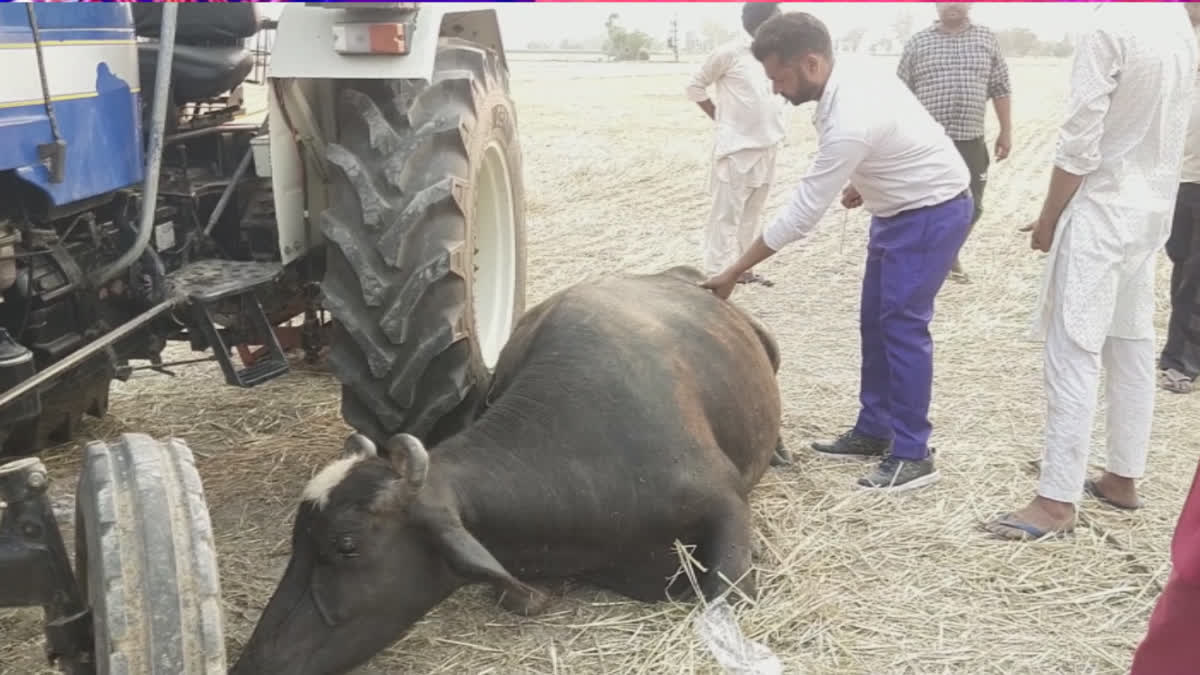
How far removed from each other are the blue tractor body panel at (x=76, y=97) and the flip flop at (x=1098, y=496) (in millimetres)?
3867

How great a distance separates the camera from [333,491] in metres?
3.09

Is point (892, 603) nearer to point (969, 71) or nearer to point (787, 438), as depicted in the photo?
point (787, 438)

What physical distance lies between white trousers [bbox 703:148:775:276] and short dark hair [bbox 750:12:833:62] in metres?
3.46

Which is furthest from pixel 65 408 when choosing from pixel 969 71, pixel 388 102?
pixel 969 71

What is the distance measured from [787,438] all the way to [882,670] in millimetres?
1987

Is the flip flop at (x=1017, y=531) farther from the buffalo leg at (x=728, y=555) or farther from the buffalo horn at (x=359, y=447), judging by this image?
the buffalo horn at (x=359, y=447)

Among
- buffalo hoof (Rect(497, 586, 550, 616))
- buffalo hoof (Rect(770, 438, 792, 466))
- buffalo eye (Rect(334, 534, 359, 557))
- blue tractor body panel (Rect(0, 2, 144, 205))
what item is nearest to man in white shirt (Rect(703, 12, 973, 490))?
buffalo hoof (Rect(770, 438, 792, 466))

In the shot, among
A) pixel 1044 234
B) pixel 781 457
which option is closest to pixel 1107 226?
pixel 1044 234

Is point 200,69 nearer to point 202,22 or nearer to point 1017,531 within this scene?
point 202,22

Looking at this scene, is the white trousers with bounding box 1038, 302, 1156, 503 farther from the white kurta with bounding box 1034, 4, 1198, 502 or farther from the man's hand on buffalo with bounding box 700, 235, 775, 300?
the man's hand on buffalo with bounding box 700, 235, 775, 300

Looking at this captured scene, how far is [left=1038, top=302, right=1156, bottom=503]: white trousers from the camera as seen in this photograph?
13.8ft

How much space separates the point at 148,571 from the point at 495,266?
3.26 m

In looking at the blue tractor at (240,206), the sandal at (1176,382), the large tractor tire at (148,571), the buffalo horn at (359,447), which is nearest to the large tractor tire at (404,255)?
the blue tractor at (240,206)

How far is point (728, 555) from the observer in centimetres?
375
